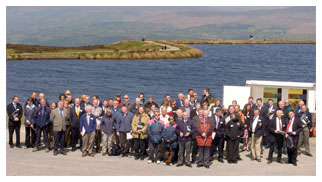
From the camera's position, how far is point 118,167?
11.7m

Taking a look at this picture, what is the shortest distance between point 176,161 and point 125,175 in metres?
1.90

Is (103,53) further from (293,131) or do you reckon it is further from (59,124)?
(293,131)

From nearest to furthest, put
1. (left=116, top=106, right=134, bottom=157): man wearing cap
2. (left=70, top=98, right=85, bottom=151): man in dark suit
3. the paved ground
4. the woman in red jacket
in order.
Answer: the paved ground < the woman in red jacket < (left=116, top=106, right=134, bottom=157): man wearing cap < (left=70, top=98, right=85, bottom=151): man in dark suit

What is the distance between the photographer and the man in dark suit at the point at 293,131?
1226 centimetres

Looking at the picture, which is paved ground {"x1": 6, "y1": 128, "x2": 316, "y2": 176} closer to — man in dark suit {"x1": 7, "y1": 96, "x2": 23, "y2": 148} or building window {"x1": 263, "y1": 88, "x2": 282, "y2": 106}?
man in dark suit {"x1": 7, "y1": 96, "x2": 23, "y2": 148}

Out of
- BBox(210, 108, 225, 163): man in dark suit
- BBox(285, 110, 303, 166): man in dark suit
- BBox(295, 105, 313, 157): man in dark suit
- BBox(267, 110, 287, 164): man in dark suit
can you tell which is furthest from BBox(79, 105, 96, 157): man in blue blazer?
BBox(295, 105, 313, 157): man in dark suit

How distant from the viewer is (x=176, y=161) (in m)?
12.3

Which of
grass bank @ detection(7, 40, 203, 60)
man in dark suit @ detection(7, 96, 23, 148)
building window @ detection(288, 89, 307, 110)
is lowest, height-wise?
man in dark suit @ detection(7, 96, 23, 148)

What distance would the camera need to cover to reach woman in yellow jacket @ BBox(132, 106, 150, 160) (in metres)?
12.5

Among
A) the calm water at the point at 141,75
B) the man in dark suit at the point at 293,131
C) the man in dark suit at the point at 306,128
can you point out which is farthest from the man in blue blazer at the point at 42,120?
the calm water at the point at 141,75

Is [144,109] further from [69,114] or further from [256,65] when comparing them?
[256,65]

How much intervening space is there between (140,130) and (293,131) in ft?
13.9

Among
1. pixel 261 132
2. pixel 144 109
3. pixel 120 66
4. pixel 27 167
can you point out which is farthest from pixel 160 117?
pixel 120 66

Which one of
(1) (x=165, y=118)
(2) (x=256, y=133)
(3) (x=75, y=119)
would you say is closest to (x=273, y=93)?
(2) (x=256, y=133)
